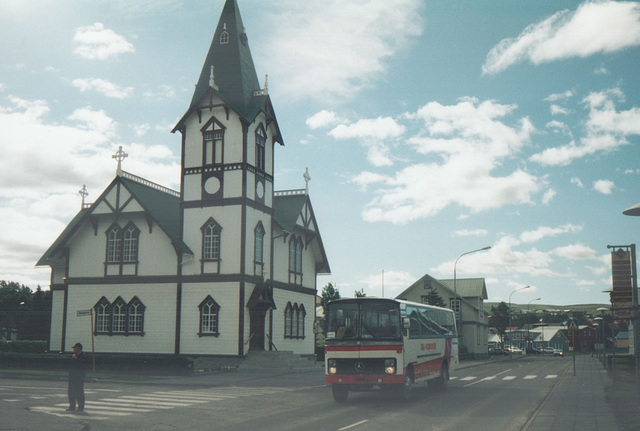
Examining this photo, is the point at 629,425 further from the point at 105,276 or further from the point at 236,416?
the point at 105,276

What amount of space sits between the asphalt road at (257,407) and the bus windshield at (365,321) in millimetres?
2006

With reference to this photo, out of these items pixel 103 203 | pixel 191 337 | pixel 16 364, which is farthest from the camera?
pixel 103 203

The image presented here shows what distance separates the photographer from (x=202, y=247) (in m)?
38.6

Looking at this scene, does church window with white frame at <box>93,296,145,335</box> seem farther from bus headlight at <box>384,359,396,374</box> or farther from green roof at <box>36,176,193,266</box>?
bus headlight at <box>384,359,396,374</box>

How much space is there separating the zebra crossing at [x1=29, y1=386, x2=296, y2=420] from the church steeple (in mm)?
19295

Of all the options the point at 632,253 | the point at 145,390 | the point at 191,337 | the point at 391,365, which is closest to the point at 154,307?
the point at 191,337

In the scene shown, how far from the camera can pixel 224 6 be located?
141 feet

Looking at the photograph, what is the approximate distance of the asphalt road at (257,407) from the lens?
14.6 metres

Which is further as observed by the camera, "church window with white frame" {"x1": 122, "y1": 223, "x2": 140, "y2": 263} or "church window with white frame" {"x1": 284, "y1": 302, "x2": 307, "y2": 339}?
"church window with white frame" {"x1": 284, "y1": 302, "x2": 307, "y2": 339}

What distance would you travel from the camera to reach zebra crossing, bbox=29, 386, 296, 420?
55.9 feet

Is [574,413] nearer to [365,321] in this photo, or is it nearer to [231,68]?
[365,321]

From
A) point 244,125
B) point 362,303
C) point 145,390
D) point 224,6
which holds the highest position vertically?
point 224,6

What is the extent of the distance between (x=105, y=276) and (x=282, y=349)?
11.8 metres

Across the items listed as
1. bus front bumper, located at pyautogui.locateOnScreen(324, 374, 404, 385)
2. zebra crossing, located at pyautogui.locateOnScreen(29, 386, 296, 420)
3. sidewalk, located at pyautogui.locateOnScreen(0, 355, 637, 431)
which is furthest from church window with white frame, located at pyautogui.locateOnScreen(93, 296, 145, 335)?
bus front bumper, located at pyautogui.locateOnScreen(324, 374, 404, 385)
